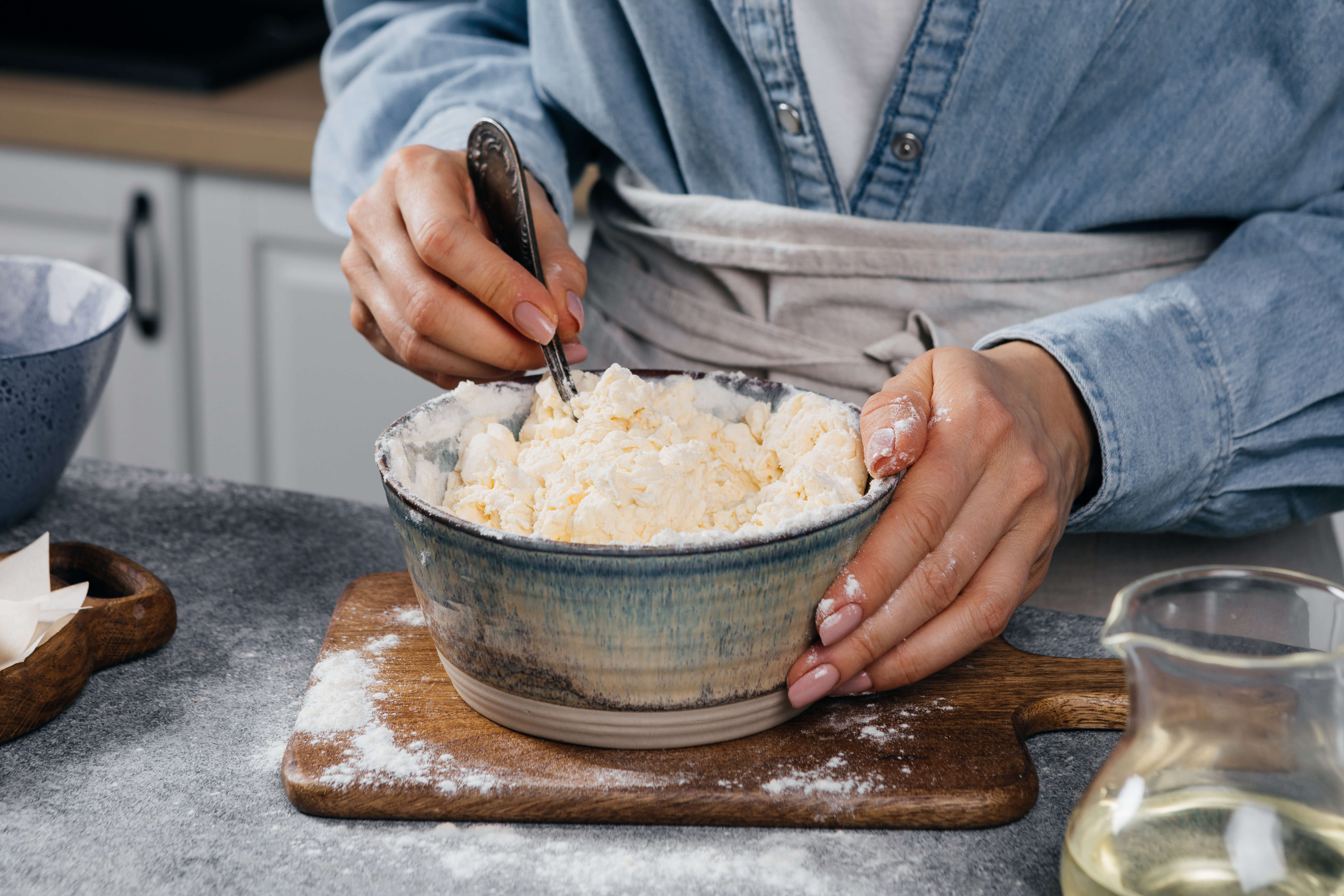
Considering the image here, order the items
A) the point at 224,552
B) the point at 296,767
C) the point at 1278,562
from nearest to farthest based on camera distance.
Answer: the point at 296,767 < the point at 224,552 < the point at 1278,562

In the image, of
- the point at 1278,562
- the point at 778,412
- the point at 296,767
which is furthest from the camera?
the point at 1278,562

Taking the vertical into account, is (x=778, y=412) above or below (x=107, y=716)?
above

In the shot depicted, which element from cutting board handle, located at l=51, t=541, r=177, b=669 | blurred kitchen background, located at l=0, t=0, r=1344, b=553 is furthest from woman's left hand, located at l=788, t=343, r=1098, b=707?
blurred kitchen background, located at l=0, t=0, r=1344, b=553

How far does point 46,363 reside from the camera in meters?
0.72

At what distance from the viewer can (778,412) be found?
26.2 inches

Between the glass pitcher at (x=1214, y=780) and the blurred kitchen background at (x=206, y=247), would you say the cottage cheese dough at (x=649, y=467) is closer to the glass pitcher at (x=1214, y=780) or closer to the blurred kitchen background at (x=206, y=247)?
the glass pitcher at (x=1214, y=780)

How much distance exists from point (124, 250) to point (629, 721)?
4.59 ft

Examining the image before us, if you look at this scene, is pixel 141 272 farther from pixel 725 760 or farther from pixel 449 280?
pixel 725 760

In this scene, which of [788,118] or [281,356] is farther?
[281,356]

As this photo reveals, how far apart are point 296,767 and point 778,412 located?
31cm

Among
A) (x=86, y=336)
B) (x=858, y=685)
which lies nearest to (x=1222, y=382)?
(x=858, y=685)

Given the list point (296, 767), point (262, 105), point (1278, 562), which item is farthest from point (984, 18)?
point (262, 105)

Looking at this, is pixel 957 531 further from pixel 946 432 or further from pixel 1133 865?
pixel 1133 865

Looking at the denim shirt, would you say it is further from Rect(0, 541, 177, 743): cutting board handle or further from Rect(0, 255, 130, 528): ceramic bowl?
Rect(0, 541, 177, 743): cutting board handle
